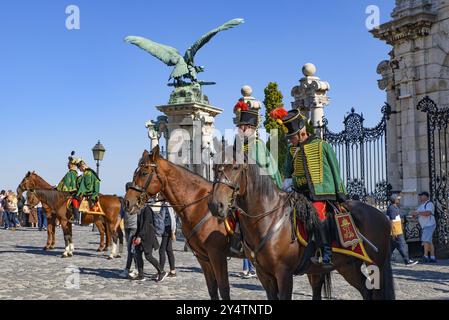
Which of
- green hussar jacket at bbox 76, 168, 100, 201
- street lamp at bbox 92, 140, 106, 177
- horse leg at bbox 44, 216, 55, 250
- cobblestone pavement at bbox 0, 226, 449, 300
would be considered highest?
street lamp at bbox 92, 140, 106, 177

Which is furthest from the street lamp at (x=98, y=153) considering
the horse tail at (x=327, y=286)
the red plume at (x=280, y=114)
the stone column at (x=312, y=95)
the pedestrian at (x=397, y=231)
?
the horse tail at (x=327, y=286)

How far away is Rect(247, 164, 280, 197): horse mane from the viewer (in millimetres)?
6703

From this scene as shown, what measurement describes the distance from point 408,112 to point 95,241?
13.1m

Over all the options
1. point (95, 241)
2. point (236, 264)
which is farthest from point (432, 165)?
point (95, 241)

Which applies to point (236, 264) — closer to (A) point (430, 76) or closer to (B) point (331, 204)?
(A) point (430, 76)

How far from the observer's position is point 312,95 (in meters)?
19.8

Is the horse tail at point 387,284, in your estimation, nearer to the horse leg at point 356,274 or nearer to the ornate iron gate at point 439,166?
the horse leg at point 356,274

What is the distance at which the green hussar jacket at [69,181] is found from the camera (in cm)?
1845

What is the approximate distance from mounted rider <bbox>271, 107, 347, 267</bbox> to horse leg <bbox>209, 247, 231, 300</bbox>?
1.62 m

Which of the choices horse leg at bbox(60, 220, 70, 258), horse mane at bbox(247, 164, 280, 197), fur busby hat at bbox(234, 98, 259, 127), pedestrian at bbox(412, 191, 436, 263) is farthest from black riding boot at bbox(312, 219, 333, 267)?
horse leg at bbox(60, 220, 70, 258)

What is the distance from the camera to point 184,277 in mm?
12750

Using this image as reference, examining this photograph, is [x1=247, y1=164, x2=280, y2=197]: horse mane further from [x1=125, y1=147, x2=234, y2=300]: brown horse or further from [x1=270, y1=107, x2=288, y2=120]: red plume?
[x1=125, y1=147, x2=234, y2=300]: brown horse

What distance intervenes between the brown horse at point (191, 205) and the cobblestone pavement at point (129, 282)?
1997 millimetres

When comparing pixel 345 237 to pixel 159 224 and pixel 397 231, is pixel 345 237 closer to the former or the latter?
pixel 159 224
